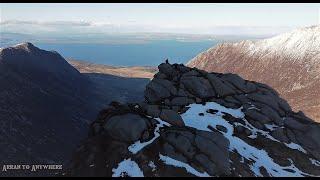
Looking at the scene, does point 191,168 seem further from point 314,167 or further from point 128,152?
point 314,167

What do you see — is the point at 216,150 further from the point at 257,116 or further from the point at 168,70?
the point at 168,70

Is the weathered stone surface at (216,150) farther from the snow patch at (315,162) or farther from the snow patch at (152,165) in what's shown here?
the snow patch at (315,162)

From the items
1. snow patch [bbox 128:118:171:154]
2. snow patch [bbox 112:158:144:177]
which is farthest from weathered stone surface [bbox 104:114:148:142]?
snow patch [bbox 112:158:144:177]

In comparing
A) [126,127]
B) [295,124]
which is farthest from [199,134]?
[295,124]

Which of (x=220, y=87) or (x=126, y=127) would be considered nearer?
(x=126, y=127)

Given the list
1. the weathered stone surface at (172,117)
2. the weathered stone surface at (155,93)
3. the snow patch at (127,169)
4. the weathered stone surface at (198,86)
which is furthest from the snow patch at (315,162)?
the snow patch at (127,169)

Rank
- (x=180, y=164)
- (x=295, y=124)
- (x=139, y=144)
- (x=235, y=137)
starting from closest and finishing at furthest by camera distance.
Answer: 1. (x=180, y=164)
2. (x=139, y=144)
3. (x=235, y=137)
4. (x=295, y=124)

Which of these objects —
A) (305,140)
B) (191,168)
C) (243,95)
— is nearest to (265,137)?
(305,140)

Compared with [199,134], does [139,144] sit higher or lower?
lower

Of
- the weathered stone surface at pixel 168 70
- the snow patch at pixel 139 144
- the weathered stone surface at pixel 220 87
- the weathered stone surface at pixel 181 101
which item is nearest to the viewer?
the snow patch at pixel 139 144
